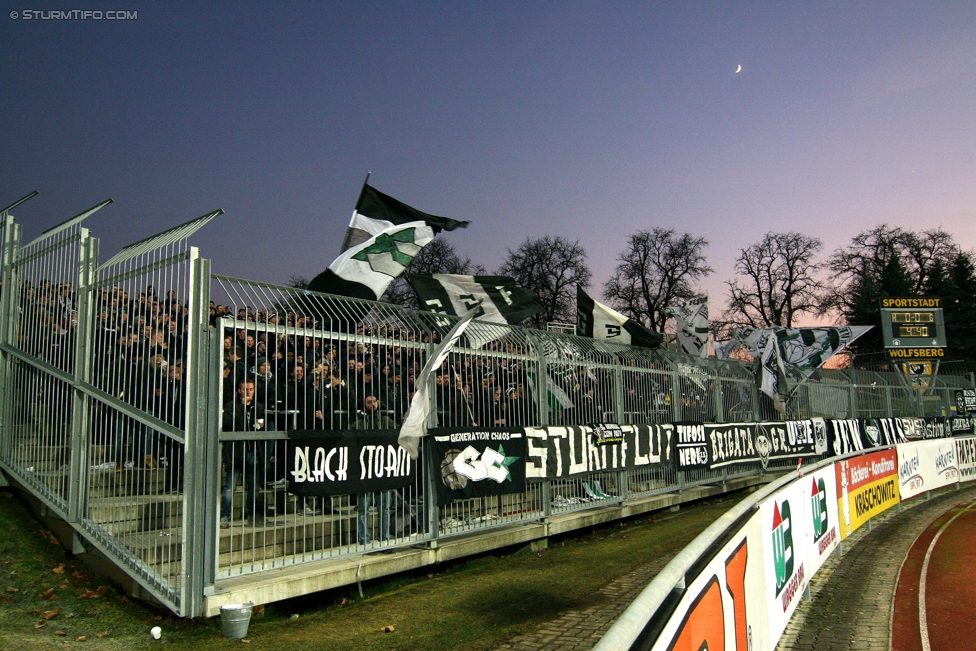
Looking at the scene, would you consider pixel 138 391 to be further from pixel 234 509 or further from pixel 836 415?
pixel 836 415

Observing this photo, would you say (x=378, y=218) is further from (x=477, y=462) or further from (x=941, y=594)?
(x=941, y=594)

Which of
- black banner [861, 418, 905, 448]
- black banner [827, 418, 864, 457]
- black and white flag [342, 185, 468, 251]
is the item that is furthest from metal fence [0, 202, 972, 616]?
black banner [861, 418, 905, 448]

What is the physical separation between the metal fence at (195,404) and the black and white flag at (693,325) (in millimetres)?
11898

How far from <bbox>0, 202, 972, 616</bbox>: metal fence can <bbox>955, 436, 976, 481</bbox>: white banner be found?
18051 mm

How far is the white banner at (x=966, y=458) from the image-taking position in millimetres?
21672

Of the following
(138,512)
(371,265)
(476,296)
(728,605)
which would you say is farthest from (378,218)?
(728,605)

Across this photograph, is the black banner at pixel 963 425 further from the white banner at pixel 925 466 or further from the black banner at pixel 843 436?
the white banner at pixel 925 466

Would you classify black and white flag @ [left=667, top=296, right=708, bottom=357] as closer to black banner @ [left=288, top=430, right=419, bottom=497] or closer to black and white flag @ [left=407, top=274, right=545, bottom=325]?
black and white flag @ [left=407, top=274, right=545, bottom=325]

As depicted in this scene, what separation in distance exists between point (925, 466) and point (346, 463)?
16.9m

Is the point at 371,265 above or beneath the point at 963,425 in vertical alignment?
above

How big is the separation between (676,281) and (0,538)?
4422cm

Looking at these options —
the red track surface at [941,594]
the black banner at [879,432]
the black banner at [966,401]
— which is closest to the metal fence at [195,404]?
the red track surface at [941,594]

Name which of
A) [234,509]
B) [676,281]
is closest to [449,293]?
[234,509]

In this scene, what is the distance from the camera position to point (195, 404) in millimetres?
6383
